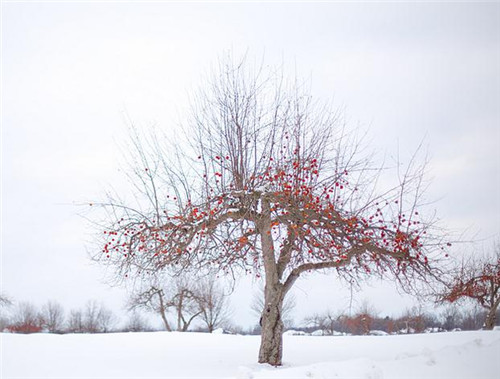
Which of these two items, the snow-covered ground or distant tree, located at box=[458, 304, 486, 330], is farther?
distant tree, located at box=[458, 304, 486, 330]

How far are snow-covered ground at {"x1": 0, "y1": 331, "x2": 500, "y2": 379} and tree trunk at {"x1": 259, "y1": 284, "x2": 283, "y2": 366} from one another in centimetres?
41

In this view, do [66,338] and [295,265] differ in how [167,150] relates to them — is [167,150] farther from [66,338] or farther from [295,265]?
[66,338]

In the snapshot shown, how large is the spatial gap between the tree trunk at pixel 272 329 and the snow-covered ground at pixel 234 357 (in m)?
0.41

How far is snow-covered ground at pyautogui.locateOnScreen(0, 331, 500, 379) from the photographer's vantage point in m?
6.13

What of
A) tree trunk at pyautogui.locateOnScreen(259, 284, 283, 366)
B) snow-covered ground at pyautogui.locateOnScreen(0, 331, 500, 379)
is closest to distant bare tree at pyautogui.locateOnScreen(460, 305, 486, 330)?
snow-covered ground at pyautogui.locateOnScreen(0, 331, 500, 379)

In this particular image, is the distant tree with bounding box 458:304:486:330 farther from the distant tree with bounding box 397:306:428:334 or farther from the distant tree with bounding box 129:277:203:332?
the distant tree with bounding box 129:277:203:332

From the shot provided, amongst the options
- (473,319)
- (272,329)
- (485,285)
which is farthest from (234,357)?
(473,319)

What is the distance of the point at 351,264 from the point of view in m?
10.3

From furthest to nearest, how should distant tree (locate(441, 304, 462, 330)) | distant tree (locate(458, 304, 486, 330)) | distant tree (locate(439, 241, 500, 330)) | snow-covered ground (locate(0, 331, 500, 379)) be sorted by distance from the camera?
distant tree (locate(441, 304, 462, 330)) → distant tree (locate(458, 304, 486, 330)) → distant tree (locate(439, 241, 500, 330)) → snow-covered ground (locate(0, 331, 500, 379))

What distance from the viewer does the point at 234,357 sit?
38.8 feet

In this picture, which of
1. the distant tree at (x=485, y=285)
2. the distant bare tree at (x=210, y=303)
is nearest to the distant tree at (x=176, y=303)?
the distant bare tree at (x=210, y=303)

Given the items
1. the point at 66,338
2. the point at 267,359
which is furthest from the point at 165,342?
the point at 267,359

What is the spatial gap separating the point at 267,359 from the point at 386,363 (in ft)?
13.1

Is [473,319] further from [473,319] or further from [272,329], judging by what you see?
[272,329]
